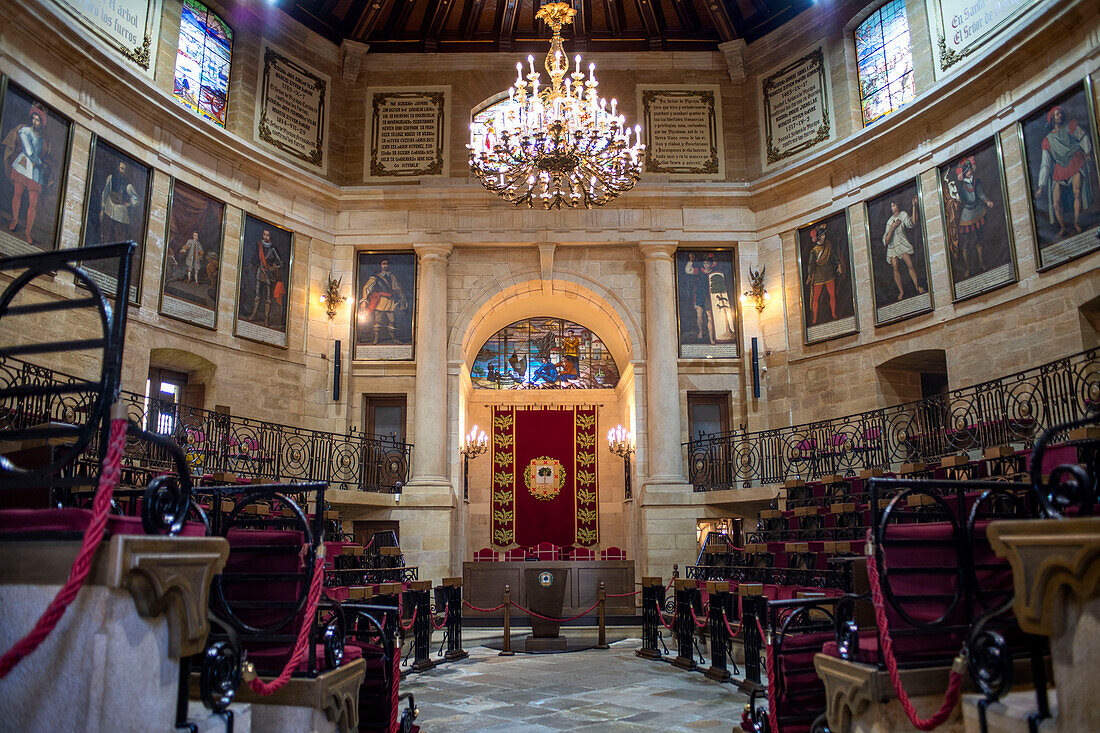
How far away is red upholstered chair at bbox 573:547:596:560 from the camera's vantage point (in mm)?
18506

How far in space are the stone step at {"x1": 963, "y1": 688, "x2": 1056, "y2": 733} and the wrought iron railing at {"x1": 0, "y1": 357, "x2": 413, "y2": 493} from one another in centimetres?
912

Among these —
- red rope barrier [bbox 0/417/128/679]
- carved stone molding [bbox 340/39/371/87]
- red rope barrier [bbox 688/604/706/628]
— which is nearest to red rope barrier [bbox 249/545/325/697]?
red rope barrier [bbox 0/417/128/679]

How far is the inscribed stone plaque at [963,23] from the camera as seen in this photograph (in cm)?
1184

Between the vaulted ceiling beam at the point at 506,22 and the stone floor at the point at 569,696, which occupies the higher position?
the vaulted ceiling beam at the point at 506,22

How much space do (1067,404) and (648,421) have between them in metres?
7.30

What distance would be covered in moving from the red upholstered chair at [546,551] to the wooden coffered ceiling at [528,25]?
36.8ft

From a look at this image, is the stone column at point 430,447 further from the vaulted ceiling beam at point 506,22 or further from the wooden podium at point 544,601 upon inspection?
the vaulted ceiling beam at point 506,22

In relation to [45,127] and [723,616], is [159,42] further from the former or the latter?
[723,616]

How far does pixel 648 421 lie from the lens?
50.3ft

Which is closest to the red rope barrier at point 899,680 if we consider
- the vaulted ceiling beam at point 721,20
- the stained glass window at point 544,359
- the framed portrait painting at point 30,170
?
the framed portrait painting at point 30,170

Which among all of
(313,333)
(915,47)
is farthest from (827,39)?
(313,333)

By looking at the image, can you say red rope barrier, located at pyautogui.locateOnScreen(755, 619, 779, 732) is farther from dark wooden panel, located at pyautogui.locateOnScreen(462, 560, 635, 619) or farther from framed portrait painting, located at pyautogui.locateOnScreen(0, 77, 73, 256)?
framed portrait painting, located at pyautogui.locateOnScreen(0, 77, 73, 256)

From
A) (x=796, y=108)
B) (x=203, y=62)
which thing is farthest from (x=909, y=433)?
(x=203, y=62)

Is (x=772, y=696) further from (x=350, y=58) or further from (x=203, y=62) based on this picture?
(x=350, y=58)
